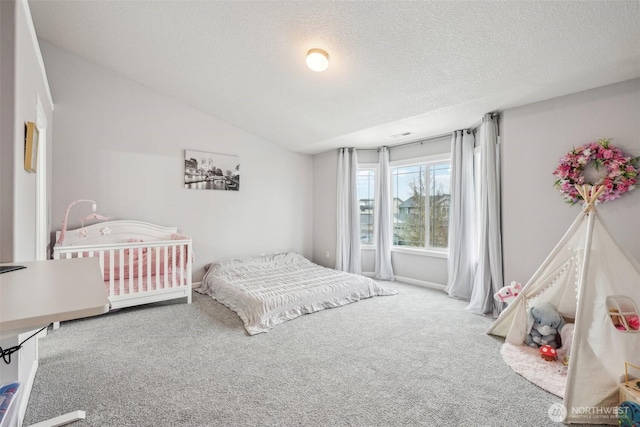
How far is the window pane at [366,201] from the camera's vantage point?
502cm

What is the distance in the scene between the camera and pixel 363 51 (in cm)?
255

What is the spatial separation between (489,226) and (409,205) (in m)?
1.61

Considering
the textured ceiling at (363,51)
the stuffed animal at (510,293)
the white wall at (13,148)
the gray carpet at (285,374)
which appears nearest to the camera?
the white wall at (13,148)

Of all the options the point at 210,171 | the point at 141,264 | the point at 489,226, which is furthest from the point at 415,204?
the point at 141,264

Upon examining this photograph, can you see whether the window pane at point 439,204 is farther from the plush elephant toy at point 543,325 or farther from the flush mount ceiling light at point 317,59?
the flush mount ceiling light at point 317,59

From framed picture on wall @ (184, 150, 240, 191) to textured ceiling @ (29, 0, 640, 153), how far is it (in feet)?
2.69

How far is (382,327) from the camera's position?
112 inches

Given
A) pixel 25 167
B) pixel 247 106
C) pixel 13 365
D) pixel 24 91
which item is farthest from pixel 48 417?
pixel 247 106

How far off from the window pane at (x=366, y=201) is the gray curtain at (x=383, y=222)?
0.61 feet

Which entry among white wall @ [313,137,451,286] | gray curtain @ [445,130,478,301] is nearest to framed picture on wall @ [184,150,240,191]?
white wall @ [313,137,451,286]

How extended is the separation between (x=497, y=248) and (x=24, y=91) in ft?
13.5

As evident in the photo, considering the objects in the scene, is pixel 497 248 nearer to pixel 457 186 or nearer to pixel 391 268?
pixel 457 186

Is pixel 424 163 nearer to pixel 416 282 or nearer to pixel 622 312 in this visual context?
pixel 416 282

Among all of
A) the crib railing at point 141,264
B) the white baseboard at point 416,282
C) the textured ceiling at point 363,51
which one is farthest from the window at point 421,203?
the crib railing at point 141,264
